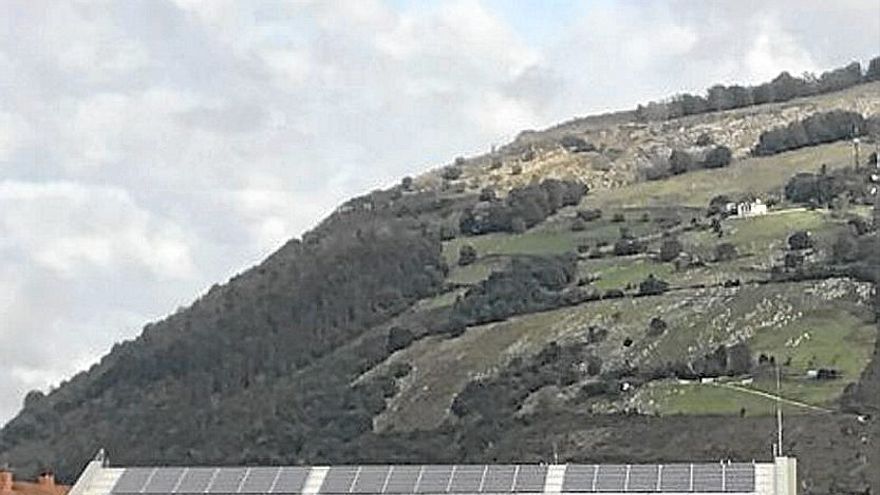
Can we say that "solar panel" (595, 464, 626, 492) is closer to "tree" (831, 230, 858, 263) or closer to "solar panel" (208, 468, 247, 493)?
"solar panel" (208, 468, 247, 493)

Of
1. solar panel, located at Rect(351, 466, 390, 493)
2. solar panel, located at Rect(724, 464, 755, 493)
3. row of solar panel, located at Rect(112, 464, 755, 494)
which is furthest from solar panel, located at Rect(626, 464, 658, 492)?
solar panel, located at Rect(351, 466, 390, 493)

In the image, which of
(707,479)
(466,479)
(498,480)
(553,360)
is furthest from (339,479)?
(553,360)

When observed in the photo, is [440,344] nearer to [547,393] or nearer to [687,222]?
[547,393]

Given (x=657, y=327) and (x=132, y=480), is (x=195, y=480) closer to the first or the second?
(x=132, y=480)

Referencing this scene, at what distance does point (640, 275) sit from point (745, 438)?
4774 centimetres

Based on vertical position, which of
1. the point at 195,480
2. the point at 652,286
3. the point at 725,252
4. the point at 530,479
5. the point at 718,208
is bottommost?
the point at 530,479

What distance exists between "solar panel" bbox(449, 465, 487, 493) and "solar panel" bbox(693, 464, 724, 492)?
18.9ft

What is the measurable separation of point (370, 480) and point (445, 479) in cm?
206

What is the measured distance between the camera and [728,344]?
144 metres

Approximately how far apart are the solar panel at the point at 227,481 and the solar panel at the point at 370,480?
338cm

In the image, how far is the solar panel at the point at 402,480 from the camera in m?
62.2

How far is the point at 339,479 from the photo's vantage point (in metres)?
63.4

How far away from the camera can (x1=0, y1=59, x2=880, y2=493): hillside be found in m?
130

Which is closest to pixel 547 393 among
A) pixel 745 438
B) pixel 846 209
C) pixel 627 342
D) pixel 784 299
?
pixel 627 342
